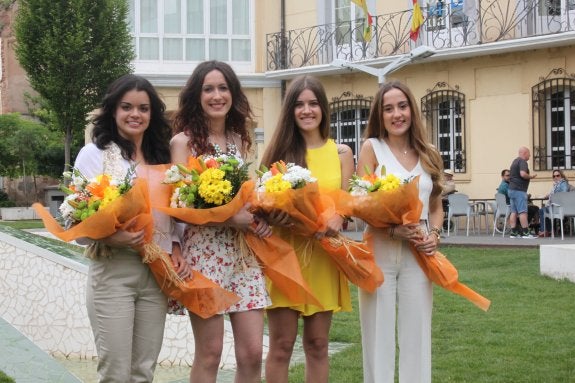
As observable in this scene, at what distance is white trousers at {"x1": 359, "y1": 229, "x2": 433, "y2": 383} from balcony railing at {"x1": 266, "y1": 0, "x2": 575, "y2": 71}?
15932 mm

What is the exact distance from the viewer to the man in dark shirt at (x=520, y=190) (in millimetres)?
17797

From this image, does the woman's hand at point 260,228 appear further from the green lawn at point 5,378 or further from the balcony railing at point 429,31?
the balcony railing at point 429,31

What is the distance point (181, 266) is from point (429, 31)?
18492mm

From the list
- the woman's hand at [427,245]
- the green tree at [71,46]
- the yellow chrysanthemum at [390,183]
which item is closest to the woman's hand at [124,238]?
the yellow chrysanthemum at [390,183]

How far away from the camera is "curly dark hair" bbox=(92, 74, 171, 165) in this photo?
4.79 m

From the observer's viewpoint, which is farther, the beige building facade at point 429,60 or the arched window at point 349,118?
the arched window at point 349,118

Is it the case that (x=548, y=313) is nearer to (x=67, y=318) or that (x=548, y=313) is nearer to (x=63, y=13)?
(x=67, y=318)

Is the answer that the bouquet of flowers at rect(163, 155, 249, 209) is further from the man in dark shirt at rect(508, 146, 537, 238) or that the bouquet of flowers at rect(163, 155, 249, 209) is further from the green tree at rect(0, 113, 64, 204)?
the green tree at rect(0, 113, 64, 204)

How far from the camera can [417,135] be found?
5387 mm


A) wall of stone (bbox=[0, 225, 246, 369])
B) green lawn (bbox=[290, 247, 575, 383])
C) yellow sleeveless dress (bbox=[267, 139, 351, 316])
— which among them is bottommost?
green lawn (bbox=[290, 247, 575, 383])

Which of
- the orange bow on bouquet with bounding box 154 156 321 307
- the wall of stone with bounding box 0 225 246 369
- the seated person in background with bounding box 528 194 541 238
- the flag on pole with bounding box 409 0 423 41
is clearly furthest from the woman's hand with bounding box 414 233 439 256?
the flag on pole with bounding box 409 0 423 41

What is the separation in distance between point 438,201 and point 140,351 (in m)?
2.02

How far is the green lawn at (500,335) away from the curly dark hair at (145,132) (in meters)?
2.55

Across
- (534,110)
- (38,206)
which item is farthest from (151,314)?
(534,110)
